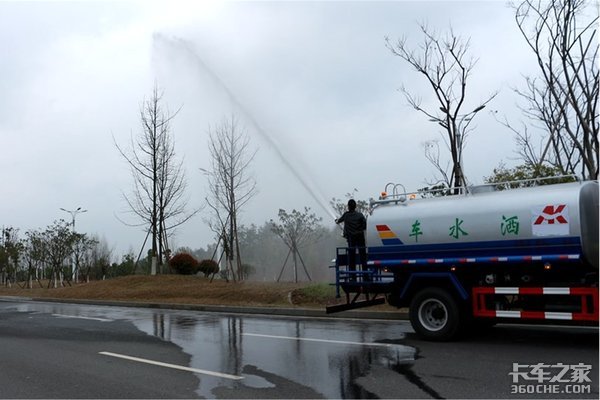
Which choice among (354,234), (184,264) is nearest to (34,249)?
(184,264)

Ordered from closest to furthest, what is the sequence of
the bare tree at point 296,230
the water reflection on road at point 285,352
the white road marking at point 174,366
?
1. the water reflection on road at point 285,352
2. the white road marking at point 174,366
3. the bare tree at point 296,230

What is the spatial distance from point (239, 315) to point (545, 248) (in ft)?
31.3

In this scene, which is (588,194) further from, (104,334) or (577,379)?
(104,334)

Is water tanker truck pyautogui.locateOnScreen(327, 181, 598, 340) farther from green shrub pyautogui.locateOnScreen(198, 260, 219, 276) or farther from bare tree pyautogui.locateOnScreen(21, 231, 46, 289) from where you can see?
bare tree pyautogui.locateOnScreen(21, 231, 46, 289)

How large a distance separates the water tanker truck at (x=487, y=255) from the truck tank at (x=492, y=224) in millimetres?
15

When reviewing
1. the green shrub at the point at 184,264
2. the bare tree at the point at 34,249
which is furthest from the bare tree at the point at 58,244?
the green shrub at the point at 184,264

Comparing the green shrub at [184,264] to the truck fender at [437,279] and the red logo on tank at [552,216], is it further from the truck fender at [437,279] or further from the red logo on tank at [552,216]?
the red logo on tank at [552,216]

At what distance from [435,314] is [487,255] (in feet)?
4.67

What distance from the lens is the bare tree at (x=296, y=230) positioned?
23.5m

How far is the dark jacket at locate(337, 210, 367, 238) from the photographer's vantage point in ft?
35.8

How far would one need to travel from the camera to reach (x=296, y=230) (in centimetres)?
2377

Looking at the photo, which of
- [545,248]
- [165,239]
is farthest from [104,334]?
[165,239]

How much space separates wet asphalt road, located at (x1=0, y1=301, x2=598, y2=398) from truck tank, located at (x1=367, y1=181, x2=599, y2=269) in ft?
5.11

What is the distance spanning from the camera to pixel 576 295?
27.1 feet
